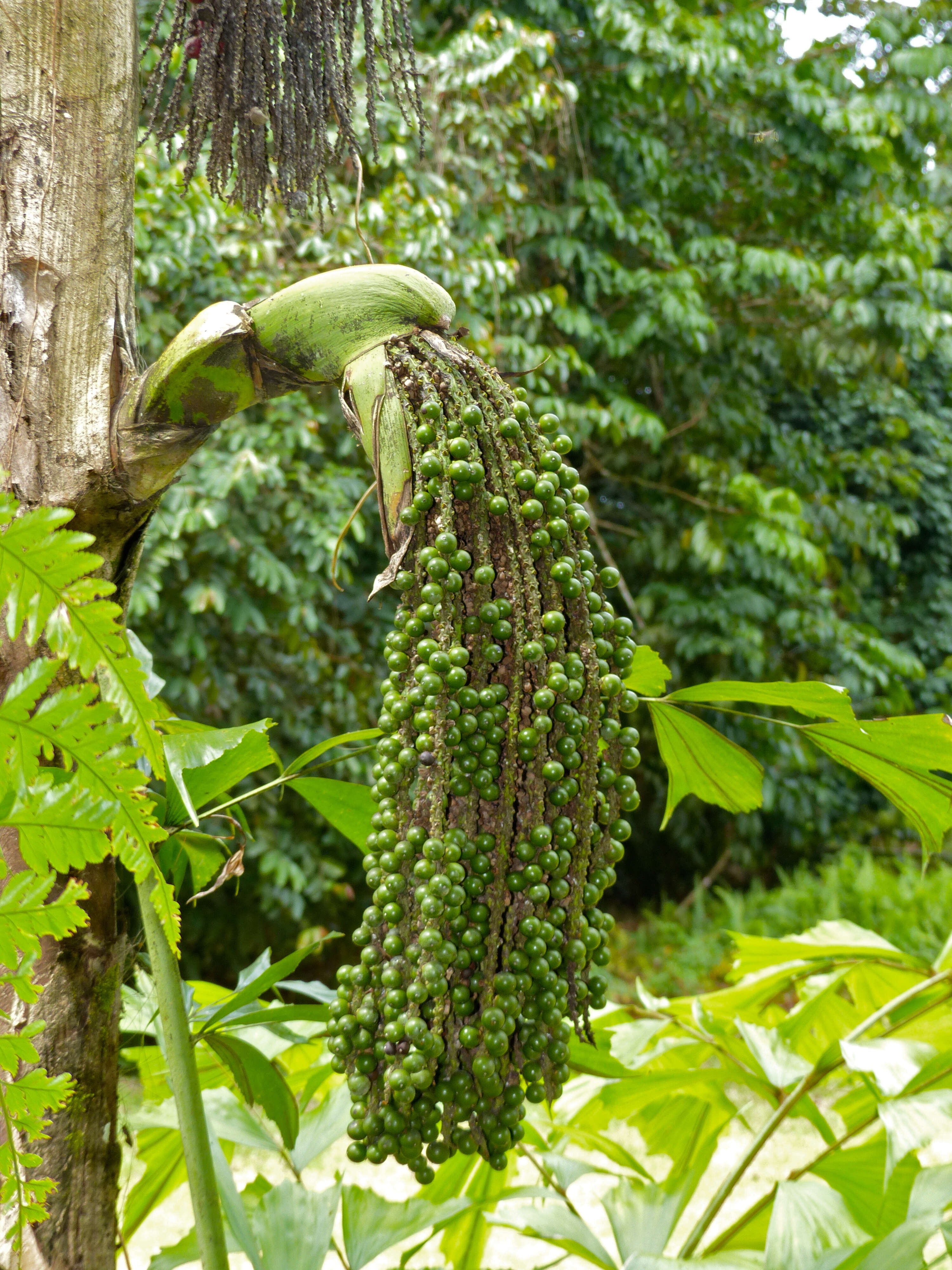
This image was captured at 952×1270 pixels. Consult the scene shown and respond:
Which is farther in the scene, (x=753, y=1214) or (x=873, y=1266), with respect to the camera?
(x=753, y=1214)

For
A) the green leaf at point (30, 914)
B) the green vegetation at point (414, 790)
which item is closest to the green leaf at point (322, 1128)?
the green vegetation at point (414, 790)

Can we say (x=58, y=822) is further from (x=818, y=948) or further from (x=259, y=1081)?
(x=818, y=948)

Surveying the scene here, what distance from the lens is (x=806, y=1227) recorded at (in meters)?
0.66

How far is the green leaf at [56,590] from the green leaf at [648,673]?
364 millimetres

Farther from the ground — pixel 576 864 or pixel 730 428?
pixel 730 428

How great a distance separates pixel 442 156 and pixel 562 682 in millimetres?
2695

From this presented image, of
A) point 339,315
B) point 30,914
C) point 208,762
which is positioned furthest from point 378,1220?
point 339,315

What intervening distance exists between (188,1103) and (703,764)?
379 mm

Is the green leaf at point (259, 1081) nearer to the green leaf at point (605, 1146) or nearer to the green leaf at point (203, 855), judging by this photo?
the green leaf at point (203, 855)

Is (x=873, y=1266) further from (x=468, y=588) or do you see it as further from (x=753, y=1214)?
(x=468, y=588)

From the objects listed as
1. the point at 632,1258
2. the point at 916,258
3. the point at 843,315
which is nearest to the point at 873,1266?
the point at 632,1258

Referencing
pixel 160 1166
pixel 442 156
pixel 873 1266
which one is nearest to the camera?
pixel 873 1266

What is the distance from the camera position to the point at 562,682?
0.45 metres

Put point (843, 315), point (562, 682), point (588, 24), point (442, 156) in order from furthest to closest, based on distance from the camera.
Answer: point (843, 315)
point (588, 24)
point (442, 156)
point (562, 682)
